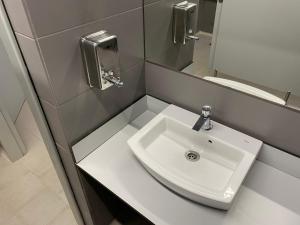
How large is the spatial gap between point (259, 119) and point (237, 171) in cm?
25

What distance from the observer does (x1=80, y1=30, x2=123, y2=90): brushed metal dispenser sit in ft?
2.75

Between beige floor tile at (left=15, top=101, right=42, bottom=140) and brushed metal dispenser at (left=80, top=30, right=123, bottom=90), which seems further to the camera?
beige floor tile at (left=15, top=101, right=42, bottom=140)

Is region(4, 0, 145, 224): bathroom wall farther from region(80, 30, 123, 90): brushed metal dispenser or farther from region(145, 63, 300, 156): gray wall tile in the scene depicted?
A: region(145, 63, 300, 156): gray wall tile

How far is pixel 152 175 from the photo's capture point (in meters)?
0.96

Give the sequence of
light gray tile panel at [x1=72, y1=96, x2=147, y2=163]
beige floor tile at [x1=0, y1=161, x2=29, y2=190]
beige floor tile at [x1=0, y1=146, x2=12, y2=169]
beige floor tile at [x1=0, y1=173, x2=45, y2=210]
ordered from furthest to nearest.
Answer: beige floor tile at [x1=0, y1=146, x2=12, y2=169] → beige floor tile at [x1=0, y1=161, x2=29, y2=190] → beige floor tile at [x1=0, y1=173, x2=45, y2=210] → light gray tile panel at [x1=72, y1=96, x2=147, y2=163]

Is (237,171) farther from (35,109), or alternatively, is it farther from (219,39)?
(35,109)

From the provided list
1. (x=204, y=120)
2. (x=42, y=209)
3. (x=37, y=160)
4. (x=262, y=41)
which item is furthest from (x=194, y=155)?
(x=37, y=160)

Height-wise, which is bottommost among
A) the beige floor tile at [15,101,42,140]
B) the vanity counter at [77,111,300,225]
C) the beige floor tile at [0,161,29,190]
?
the beige floor tile at [0,161,29,190]

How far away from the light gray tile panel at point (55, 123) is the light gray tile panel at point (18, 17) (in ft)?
0.92

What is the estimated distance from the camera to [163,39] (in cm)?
118

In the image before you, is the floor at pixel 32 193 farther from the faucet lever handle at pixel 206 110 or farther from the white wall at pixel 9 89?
the faucet lever handle at pixel 206 110

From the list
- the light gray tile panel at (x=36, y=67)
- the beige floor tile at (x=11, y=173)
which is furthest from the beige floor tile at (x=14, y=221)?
the light gray tile panel at (x=36, y=67)

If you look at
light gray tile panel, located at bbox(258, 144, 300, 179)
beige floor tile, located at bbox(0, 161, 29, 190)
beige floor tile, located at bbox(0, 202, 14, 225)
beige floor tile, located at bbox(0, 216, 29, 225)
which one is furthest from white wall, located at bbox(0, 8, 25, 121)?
light gray tile panel, located at bbox(258, 144, 300, 179)

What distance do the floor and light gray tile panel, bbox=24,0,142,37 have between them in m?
1.36
